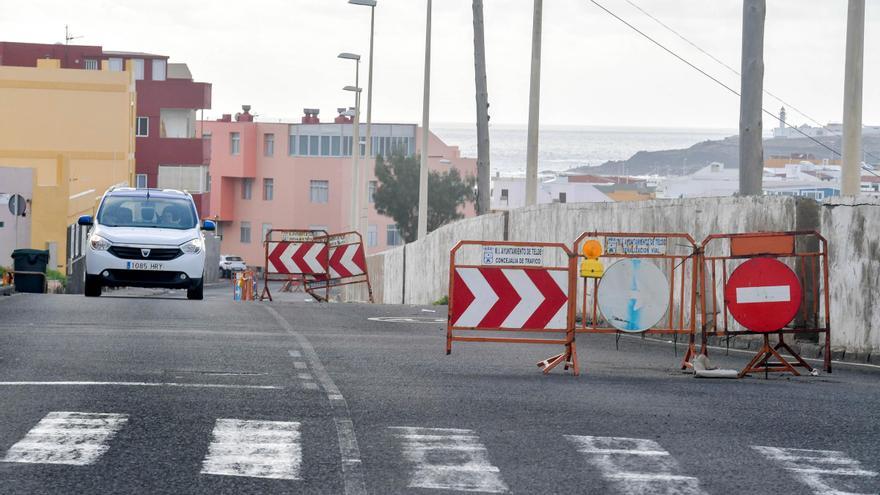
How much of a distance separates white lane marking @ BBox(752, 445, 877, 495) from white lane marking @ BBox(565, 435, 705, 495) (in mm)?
657

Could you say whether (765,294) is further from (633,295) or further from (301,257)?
→ (301,257)

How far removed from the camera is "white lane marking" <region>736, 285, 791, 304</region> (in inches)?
588

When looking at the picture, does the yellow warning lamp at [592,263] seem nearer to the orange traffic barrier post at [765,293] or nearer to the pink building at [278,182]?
the orange traffic barrier post at [765,293]

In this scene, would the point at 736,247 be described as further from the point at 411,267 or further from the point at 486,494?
the point at 411,267

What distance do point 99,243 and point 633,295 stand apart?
12.7m

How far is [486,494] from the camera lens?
8273mm

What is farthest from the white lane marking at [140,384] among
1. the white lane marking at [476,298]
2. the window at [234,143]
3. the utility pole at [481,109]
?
the window at [234,143]

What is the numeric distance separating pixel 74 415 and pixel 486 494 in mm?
3557

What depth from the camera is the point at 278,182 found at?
125 meters

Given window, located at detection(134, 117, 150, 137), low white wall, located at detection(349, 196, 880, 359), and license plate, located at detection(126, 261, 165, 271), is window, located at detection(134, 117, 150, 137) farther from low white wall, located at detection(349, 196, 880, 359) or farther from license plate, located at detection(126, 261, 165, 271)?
license plate, located at detection(126, 261, 165, 271)

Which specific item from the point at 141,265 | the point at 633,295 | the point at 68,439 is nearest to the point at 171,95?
the point at 141,265

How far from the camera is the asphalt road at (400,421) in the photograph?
28.4 feet

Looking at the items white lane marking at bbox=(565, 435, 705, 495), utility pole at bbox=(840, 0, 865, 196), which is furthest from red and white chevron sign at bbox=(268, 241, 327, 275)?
white lane marking at bbox=(565, 435, 705, 495)

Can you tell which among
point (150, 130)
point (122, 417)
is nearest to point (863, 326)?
point (122, 417)
